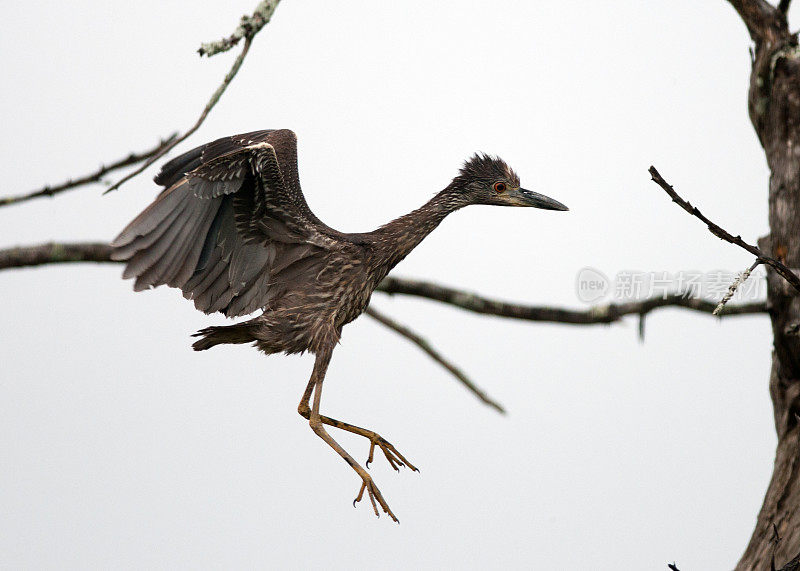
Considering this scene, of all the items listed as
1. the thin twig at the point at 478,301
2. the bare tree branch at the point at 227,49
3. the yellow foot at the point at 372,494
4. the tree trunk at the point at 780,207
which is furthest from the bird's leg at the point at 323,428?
the thin twig at the point at 478,301

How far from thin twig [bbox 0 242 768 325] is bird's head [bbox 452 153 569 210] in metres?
1.29

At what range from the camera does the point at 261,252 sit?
13.8 feet

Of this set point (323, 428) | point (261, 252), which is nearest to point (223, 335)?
point (261, 252)

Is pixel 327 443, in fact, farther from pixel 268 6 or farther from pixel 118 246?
pixel 268 6

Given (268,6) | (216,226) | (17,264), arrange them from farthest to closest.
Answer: (17,264)
(216,226)
(268,6)

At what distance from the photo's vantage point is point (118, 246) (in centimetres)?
386

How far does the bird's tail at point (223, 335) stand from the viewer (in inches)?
160

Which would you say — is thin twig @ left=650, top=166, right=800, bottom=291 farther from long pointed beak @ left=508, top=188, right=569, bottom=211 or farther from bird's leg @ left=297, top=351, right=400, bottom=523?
long pointed beak @ left=508, top=188, right=569, bottom=211

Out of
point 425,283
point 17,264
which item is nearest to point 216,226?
point 17,264

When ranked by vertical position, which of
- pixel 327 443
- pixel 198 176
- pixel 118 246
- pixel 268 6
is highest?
pixel 268 6

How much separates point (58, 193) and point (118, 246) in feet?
1.61

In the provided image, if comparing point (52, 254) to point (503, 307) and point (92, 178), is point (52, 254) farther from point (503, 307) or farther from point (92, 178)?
point (503, 307)

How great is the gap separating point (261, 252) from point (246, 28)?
1.37m

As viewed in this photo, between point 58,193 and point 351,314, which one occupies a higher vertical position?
point 58,193
